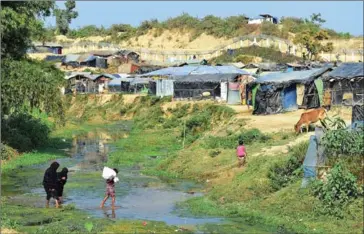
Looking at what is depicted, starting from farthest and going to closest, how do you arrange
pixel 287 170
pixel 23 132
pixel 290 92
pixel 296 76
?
pixel 296 76 → pixel 290 92 → pixel 23 132 → pixel 287 170

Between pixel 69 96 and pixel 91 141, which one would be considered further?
pixel 69 96

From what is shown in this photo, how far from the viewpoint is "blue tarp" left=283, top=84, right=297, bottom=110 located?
38438mm

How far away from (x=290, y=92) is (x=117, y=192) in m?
20.2

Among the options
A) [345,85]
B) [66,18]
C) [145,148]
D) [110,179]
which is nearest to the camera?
[110,179]

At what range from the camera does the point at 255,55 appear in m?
83.2

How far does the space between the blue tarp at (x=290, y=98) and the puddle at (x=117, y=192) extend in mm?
13208

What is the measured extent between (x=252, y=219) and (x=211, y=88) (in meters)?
33.8

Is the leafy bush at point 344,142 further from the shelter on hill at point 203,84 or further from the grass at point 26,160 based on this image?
the shelter on hill at point 203,84

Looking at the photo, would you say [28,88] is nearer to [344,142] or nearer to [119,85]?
[344,142]

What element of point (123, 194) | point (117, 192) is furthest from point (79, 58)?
point (123, 194)

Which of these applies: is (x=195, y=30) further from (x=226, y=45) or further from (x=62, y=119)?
(x=62, y=119)

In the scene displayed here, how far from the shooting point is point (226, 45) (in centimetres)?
9212

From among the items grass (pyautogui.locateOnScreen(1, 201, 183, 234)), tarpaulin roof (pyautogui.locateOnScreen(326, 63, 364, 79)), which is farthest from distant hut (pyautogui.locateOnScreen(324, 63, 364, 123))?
grass (pyautogui.locateOnScreen(1, 201, 183, 234))

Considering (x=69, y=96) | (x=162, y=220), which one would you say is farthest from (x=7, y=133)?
(x=69, y=96)
